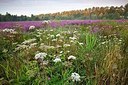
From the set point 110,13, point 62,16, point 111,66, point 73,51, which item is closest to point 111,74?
point 111,66

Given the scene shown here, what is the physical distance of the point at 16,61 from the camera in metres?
3.00

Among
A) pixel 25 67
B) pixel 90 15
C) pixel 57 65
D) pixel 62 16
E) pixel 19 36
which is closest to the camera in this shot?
pixel 25 67

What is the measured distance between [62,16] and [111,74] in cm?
1329

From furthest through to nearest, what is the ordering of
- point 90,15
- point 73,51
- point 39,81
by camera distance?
point 90,15 → point 73,51 → point 39,81

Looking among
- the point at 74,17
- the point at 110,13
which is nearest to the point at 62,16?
the point at 74,17

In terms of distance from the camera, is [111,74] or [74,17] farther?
[74,17]

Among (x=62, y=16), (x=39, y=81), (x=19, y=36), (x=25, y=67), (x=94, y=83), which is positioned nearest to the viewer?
→ (x=39, y=81)

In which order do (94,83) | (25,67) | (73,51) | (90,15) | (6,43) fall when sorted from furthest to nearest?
(90,15) < (6,43) < (73,51) < (25,67) < (94,83)

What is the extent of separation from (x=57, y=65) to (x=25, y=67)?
39cm

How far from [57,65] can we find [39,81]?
0.64m

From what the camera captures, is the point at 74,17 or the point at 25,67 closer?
the point at 25,67

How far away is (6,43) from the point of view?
4051mm

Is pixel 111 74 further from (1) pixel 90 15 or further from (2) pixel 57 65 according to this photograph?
(1) pixel 90 15

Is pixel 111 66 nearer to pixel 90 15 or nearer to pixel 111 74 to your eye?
pixel 111 74
